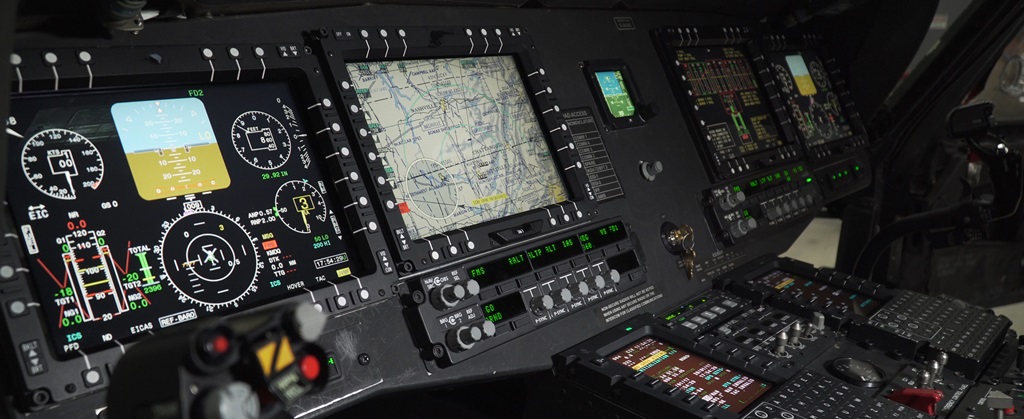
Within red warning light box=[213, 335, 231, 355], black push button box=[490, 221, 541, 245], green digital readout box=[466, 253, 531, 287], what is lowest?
green digital readout box=[466, 253, 531, 287]

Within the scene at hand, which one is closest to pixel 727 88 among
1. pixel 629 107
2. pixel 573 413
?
pixel 629 107

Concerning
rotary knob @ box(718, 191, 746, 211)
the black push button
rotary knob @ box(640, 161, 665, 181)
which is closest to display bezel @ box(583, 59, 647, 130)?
rotary knob @ box(640, 161, 665, 181)

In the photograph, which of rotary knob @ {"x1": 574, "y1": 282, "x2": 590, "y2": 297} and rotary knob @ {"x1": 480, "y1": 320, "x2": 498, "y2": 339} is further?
rotary knob @ {"x1": 574, "y1": 282, "x2": 590, "y2": 297}

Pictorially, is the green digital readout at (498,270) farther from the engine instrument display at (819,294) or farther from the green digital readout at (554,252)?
the engine instrument display at (819,294)

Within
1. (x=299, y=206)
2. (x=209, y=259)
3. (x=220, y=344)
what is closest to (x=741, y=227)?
(x=299, y=206)

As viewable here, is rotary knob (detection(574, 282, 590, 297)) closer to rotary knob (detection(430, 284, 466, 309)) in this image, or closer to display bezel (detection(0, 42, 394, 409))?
rotary knob (detection(430, 284, 466, 309))

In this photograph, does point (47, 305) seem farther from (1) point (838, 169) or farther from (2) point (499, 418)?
(1) point (838, 169)
